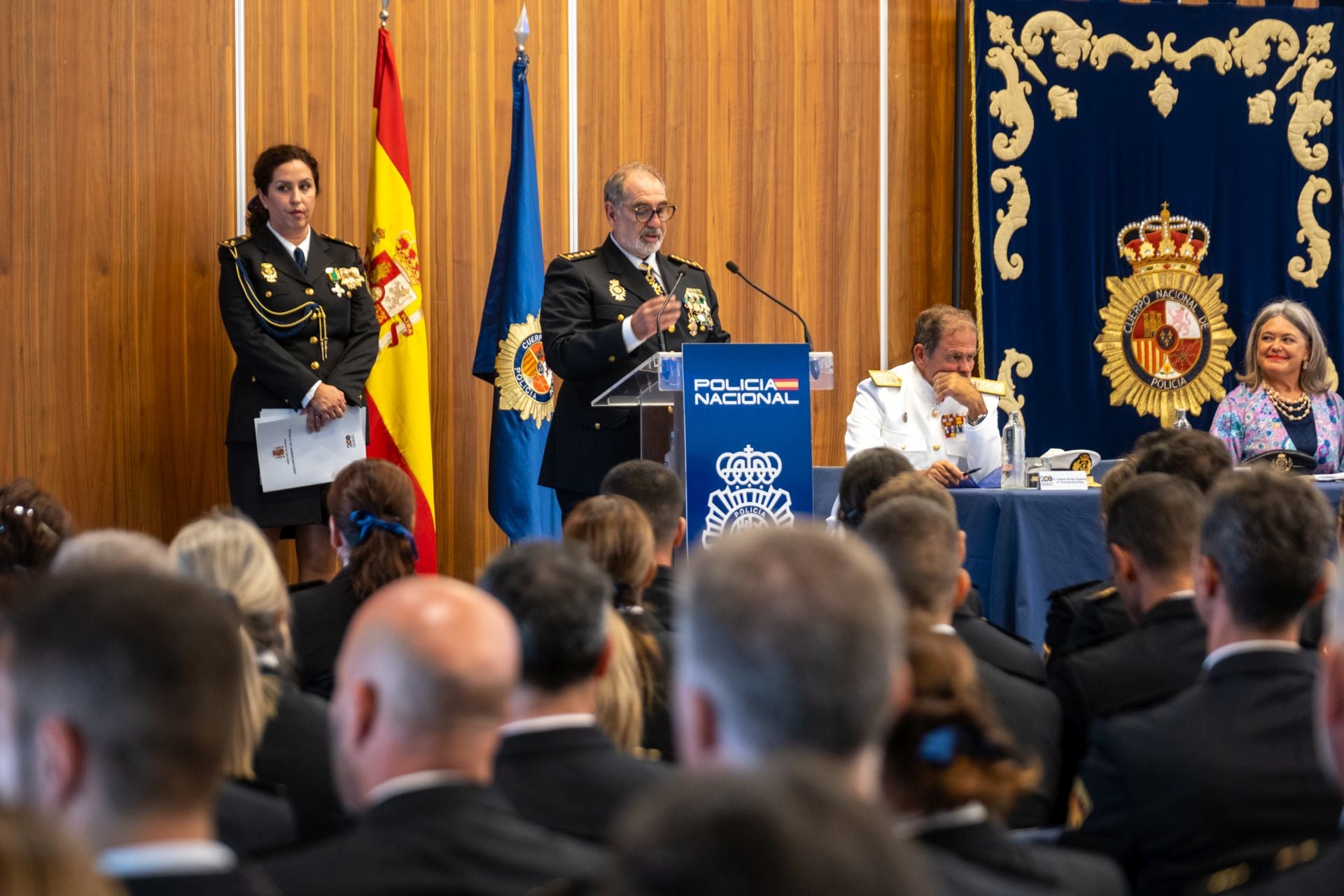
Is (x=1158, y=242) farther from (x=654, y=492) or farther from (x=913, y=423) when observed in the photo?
(x=654, y=492)

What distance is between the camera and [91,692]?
129 cm

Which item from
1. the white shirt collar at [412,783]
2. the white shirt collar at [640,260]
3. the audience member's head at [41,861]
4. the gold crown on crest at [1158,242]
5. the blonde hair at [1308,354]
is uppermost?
the gold crown on crest at [1158,242]

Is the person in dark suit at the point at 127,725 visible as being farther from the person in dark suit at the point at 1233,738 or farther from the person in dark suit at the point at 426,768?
the person in dark suit at the point at 1233,738

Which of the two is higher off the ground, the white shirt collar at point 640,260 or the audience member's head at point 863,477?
the white shirt collar at point 640,260

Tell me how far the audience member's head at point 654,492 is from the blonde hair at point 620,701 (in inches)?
43.5

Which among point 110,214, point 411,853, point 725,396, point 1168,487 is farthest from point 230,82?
point 411,853

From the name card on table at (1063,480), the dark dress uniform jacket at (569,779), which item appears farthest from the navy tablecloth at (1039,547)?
the dark dress uniform jacket at (569,779)

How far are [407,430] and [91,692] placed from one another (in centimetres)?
475

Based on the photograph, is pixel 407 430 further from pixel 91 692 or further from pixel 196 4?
pixel 91 692

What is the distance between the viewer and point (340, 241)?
601 centimetres

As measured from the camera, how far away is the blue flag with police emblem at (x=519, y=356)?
6.04 m

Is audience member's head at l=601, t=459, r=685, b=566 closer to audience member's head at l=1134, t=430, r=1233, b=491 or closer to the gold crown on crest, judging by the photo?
audience member's head at l=1134, t=430, r=1233, b=491

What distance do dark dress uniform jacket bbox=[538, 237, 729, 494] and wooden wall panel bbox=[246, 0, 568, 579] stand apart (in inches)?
60.1

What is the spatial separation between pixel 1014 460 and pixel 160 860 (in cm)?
429
